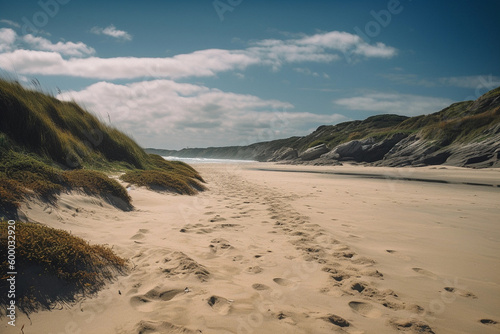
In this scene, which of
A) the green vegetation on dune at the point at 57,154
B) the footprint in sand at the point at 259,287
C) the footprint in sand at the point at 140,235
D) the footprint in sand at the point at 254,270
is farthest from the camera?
the green vegetation on dune at the point at 57,154

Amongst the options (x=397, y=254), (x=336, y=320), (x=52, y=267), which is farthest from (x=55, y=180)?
(x=397, y=254)

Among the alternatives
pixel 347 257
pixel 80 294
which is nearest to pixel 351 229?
pixel 347 257

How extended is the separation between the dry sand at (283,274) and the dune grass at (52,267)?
159 millimetres

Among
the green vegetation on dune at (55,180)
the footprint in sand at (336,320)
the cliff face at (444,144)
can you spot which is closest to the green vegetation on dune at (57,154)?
the green vegetation on dune at (55,180)

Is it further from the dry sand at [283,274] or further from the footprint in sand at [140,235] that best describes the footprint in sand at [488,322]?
the footprint in sand at [140,235]

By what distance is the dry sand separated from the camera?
234 centimetres

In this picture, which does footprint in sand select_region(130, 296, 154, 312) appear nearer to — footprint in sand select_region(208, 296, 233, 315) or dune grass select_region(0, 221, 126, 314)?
dune grass select_region(0, 221, 126, 314)

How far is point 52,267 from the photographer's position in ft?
8.65

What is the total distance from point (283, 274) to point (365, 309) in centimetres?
105

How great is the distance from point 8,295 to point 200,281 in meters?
1.71

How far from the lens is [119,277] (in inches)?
120

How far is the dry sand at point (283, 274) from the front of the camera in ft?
7.68

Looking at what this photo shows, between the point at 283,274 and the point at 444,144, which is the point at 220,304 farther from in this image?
the point at 444,144

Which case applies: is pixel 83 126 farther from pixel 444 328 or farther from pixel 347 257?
pixel 444 328
